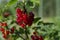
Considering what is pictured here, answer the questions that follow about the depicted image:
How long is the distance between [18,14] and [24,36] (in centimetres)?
13

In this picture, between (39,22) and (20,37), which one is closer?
(20,37)

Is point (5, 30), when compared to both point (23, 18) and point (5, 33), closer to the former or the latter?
point (5, 33)

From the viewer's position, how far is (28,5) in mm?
1497

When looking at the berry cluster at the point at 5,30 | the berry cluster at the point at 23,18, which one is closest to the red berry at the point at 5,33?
the berry cluster at the point at 5,30

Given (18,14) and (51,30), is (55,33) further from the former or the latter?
(18,14)

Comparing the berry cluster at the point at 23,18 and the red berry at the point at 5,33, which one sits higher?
the berry cluster at the point at 23,18

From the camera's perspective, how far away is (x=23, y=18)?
4.78ft

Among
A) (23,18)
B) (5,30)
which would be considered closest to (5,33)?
(5,30)

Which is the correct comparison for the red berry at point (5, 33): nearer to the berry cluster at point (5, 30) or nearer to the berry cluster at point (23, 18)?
the berry cluster at point (5, 30)

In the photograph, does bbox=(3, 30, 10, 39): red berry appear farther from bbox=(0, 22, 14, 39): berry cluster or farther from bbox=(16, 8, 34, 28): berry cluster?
bbox=(16, 8, 34, 28): berry cluster

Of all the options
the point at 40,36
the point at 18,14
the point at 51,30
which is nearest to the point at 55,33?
the point at 51,30

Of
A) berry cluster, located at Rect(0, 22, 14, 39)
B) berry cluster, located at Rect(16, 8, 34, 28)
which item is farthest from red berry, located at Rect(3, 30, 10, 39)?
berry cluster, located at Rect(16, 8, 34, 28)

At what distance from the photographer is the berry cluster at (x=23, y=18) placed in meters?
1.44

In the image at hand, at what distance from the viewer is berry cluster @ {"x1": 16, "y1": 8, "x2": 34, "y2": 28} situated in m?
1.44
